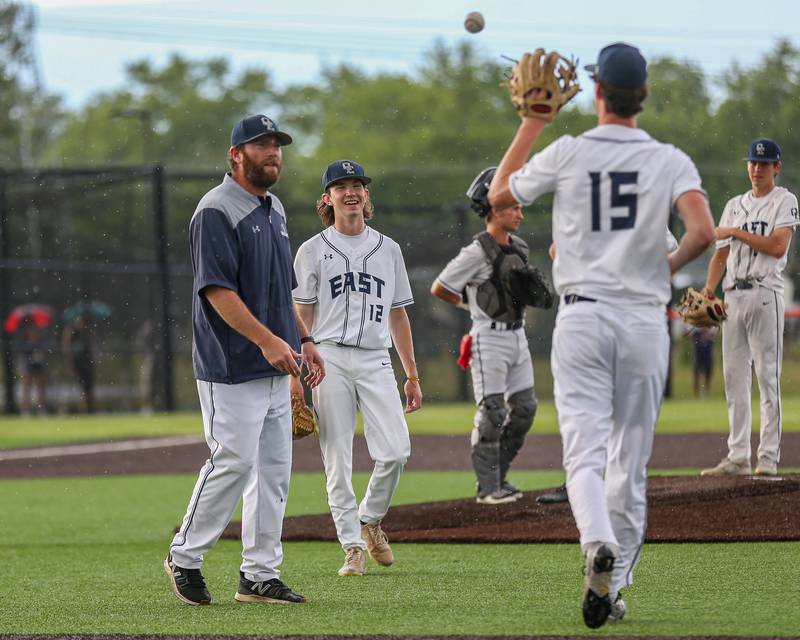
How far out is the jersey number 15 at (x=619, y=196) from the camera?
15.8 feet

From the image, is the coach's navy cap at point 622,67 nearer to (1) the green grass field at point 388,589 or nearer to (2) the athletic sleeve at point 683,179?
(2) the athletic sleeve at point 683,179

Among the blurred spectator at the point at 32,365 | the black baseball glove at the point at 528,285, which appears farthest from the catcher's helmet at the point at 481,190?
the blurred spectator at the point at 32,365

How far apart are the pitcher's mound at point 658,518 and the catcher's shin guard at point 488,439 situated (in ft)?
0.74

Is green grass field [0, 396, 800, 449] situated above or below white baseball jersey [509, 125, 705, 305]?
below

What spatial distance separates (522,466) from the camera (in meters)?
13.7

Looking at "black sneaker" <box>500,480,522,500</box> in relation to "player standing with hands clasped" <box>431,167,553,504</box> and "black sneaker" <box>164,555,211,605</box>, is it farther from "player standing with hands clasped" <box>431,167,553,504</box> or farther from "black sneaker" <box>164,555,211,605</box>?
"black sneaker" <box>164,555,211,605</box>

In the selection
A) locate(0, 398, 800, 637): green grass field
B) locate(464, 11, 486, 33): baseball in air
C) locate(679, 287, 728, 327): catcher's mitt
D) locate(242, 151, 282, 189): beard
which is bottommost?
locate(0, 398, 800, 637): green grass field

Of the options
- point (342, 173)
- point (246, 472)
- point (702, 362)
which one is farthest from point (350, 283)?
point (702, 362)

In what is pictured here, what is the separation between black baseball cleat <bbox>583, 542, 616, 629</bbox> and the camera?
4.64 metres

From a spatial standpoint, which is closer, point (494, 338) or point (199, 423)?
point (494, 338)

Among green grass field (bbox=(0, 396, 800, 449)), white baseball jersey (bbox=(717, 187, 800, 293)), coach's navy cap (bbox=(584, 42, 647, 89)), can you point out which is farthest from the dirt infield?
coach's navy cap (bbox=(584, 42, 647, 89))

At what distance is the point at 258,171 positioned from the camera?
577cm

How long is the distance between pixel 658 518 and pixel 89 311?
17001mm

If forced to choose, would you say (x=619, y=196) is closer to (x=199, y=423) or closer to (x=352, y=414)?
(x=352, y=414)
